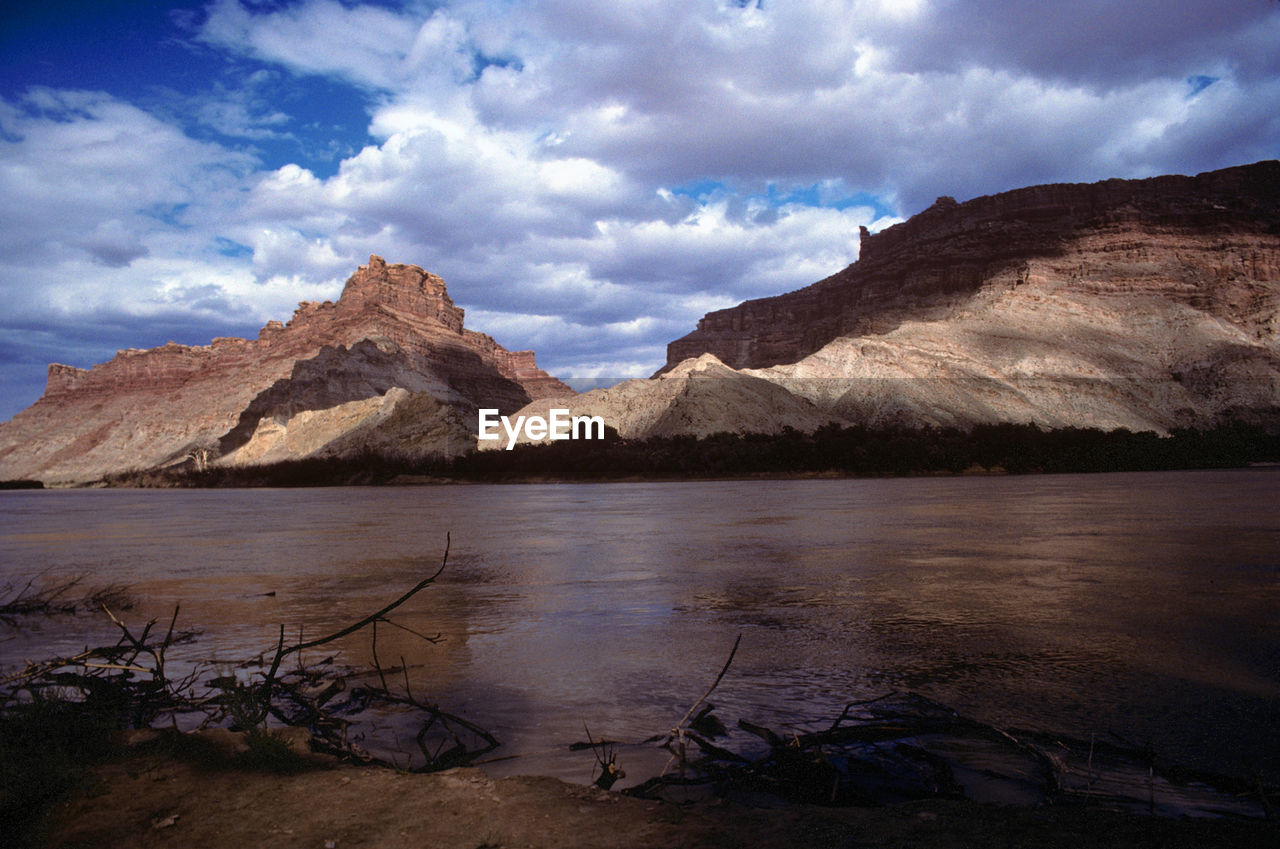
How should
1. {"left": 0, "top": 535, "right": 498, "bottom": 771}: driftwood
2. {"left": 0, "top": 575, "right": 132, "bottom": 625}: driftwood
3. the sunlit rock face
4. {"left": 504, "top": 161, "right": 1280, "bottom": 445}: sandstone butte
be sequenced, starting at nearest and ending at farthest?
1. {"left": 0, "top": 535, "right": 498, "bottom": 771}: driftwood
2. {"left": 0, "top": 575, "right": 132, "bottom": 625}: driftwood
3. {"left": 504, "top": 161, "right": 1280, "bottom": 445}: sandstone butte
4. the sunlit rock face

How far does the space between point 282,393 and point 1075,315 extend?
114643 mm

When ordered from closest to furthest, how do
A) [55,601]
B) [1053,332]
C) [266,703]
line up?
[266,703], [55,601], [1053,332]

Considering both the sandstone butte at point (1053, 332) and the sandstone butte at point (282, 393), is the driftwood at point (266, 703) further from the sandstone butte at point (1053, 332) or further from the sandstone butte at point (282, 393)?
the sandstone butte at point (282, 393)

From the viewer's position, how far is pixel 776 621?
752cm

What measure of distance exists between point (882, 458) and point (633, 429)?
27.8 metres

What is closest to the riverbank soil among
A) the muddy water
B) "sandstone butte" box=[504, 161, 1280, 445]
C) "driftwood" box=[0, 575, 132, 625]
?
the muddy water

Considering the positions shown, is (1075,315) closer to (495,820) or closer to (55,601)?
(55,601)

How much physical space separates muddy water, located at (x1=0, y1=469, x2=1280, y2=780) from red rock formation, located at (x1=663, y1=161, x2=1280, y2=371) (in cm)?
10925

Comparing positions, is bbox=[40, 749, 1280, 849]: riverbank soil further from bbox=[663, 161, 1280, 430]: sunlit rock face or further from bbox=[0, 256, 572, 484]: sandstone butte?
bbox=[0, 256, 572, 484]: sandstone butte

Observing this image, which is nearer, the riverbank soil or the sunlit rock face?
the riverbank soil

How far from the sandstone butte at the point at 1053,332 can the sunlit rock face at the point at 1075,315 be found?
9.0 inches

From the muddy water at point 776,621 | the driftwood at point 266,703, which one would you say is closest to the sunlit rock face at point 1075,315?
the muddy water at point 776,621

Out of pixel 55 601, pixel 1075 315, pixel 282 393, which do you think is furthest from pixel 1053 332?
pixel 282 393

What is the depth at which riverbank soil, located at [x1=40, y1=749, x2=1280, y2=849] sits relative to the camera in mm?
2770
